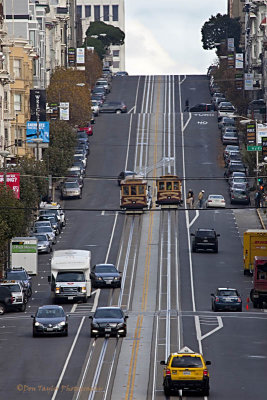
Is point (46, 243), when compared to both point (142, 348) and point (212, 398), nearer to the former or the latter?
point (142, 348)

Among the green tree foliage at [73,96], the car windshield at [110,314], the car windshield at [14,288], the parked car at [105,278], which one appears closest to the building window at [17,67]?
the green tree foliage at [73,96]

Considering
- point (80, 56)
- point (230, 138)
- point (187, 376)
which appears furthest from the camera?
point (80, 56)

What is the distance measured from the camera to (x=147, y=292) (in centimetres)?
8300

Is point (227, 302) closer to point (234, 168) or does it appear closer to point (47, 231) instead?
point (47, 231)

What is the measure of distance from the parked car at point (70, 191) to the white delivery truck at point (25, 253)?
3214 centimetres

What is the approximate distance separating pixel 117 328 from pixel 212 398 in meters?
15.1

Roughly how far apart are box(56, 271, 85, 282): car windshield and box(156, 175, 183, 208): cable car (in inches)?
1400

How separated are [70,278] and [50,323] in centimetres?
1338

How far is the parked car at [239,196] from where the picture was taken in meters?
119

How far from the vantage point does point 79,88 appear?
156250 mm

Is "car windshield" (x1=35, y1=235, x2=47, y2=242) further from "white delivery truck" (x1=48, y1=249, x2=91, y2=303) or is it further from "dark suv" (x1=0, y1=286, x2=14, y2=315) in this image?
"dark suv" (x1=0, y1=286, x2=14, y2=315)

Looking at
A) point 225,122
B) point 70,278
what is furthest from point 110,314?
point 225,122

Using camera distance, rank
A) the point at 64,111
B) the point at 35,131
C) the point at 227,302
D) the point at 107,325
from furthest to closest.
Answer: the point at 64,111
the point at 35,131
the point at 227,302
the point at 107,325

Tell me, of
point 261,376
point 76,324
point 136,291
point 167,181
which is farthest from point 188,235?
point 261,376
